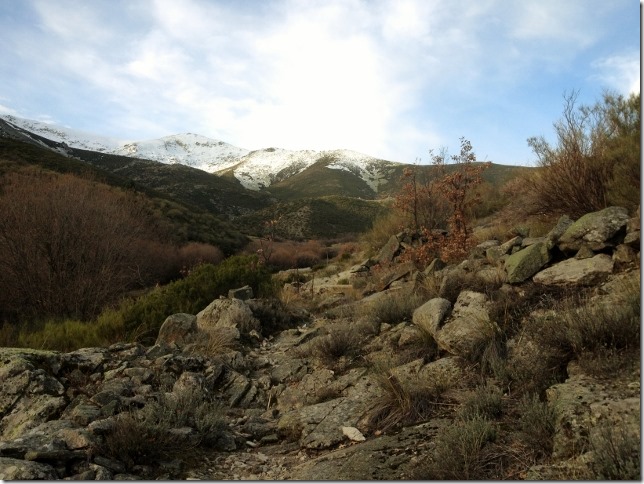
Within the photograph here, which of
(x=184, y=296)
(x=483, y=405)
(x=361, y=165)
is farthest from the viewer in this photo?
(x=361, y=165)

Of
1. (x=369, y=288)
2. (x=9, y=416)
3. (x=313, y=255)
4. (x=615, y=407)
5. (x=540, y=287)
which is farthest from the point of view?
(x=313, y=255)

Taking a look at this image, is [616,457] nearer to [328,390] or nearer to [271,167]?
[328,390]

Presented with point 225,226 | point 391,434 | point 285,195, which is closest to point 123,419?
point 391,434

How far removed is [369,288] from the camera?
10.3m

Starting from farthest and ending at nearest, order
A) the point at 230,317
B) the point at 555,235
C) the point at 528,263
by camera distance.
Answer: the point at 230,317 → the point at 555,235 → the point at 528,263

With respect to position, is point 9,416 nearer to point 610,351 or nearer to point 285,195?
point 610,351

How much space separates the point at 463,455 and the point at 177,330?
205 inches

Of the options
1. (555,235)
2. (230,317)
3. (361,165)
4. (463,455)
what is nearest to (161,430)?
(463,455)

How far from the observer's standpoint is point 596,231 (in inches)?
195

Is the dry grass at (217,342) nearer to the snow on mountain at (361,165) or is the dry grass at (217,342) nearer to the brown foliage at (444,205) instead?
the brown foliage at (444,205)

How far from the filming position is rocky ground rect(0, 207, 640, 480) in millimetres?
2711

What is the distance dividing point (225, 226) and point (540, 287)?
36.1m

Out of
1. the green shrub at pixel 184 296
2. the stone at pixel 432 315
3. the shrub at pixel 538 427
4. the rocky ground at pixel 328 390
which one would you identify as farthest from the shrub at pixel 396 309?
the green shrub at pixel 184 296

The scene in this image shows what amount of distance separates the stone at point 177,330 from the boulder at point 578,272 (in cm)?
490
